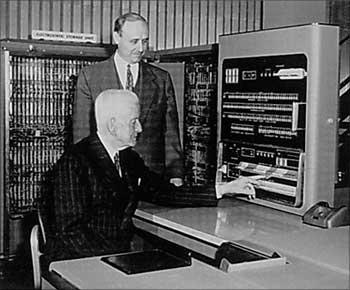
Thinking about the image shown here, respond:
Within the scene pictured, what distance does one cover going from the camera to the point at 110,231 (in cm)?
220

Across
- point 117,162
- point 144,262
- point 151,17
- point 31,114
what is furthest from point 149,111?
point 144,262

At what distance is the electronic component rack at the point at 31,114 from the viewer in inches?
122

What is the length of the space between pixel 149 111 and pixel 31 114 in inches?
23.9

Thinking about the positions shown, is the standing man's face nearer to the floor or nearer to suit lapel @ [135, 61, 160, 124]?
suit lapel @ [135, 61, 160, 124]

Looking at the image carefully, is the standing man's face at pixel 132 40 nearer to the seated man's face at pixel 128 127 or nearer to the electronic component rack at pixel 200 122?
the electronic component rack at pixel 200 122

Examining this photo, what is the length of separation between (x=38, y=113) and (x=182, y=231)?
1.48 m

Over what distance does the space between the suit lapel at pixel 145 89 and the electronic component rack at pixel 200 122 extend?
0.20 metres

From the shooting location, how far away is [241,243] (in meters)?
1.80

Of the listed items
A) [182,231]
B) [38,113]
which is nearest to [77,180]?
[182,231]

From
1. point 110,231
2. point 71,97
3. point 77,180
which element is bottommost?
point 110,231

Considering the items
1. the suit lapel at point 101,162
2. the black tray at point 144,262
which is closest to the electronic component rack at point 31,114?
the suit lapel at point 101,162

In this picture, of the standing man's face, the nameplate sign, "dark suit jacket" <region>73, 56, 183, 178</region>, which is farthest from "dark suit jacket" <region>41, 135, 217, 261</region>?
the nameplate sign

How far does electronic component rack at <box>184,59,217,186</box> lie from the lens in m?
3.06

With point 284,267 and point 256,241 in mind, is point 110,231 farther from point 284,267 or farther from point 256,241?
point 284,267
